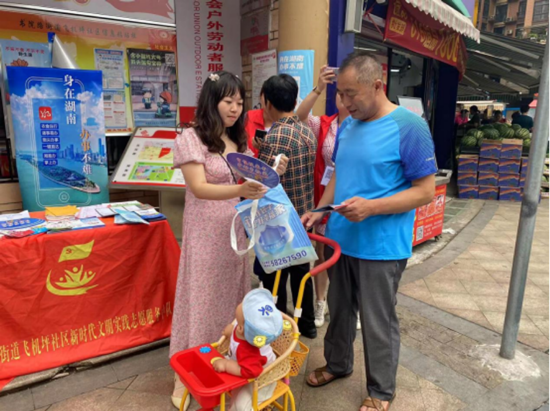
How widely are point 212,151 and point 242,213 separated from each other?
1.34ft

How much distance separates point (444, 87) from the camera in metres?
9.53

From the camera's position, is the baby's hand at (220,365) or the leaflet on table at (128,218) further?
the leaflet on table at (128,218)

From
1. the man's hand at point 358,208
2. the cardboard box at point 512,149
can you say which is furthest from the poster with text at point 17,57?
the cardboard box at point 512,149

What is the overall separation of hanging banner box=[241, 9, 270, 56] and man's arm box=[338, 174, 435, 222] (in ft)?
10.8

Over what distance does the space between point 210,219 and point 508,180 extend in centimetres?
858

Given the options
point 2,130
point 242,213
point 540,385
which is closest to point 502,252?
point 540,385

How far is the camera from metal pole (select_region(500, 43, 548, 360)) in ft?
8.43

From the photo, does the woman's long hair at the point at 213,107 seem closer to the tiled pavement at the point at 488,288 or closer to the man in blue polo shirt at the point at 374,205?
the man in blue polo shirt at the point at 374,205

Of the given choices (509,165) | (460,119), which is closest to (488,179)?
(509,165)

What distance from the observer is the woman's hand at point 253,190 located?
1844 millimetres

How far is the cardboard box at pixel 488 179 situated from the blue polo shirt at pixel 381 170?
25.6 ft

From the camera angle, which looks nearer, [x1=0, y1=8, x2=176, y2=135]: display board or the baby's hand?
the baby's hand

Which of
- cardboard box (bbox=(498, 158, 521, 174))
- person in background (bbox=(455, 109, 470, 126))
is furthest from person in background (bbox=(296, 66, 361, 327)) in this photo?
person in background (bbox=(455, 109, 470, 126))

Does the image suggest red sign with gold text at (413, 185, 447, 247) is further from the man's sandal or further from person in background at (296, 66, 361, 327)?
the man's sandal
